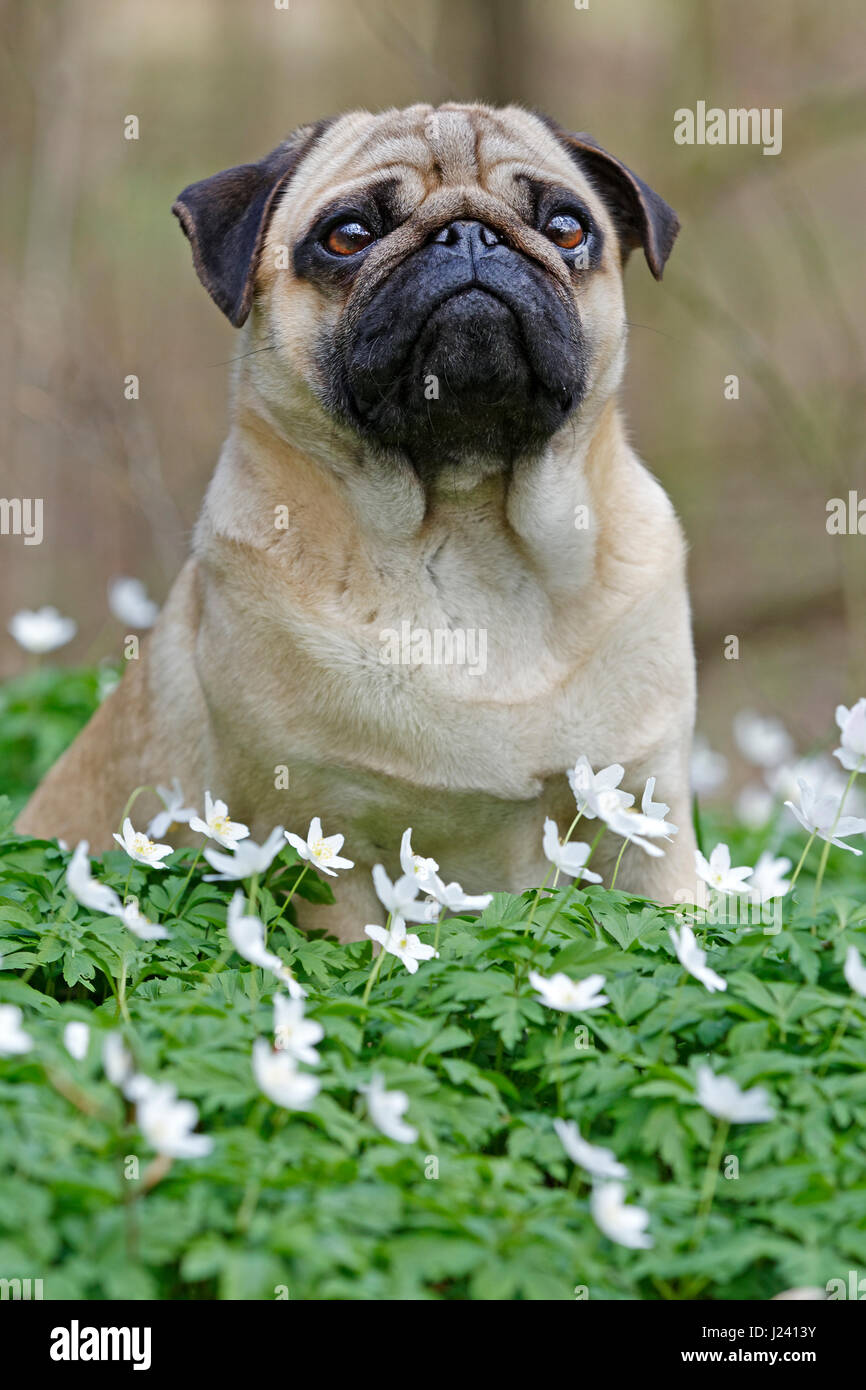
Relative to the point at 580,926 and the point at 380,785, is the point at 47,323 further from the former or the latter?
the point at 580,926

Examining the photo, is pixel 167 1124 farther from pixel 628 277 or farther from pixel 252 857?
pixel 628 277

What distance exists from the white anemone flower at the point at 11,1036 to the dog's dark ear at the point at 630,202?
2.75m

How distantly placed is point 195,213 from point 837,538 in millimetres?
6294

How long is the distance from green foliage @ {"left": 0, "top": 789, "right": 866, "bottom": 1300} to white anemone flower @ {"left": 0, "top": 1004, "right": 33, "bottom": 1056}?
5 centimetres

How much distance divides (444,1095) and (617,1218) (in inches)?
17.2

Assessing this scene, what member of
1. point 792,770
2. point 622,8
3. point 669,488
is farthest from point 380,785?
point 622,8

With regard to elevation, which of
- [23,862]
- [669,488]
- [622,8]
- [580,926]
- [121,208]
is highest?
[622,8]

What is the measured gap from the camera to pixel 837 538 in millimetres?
9258

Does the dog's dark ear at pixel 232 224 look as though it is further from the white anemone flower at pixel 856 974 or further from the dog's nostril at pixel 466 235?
the white anemone flower at pixel 856 974

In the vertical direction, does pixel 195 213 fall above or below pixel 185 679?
above

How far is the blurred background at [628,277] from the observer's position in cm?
882

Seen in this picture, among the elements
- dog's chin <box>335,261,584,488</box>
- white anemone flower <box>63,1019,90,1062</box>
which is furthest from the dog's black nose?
white anemone flower <box>63,1019,90,1062</box>

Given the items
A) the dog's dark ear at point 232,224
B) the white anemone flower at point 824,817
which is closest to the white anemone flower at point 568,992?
the white anemone flower at point 824,817

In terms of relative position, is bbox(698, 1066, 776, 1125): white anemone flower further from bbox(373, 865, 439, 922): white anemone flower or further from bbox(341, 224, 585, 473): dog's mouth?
bbox(341, 224, 585, 473): dog's mouth
